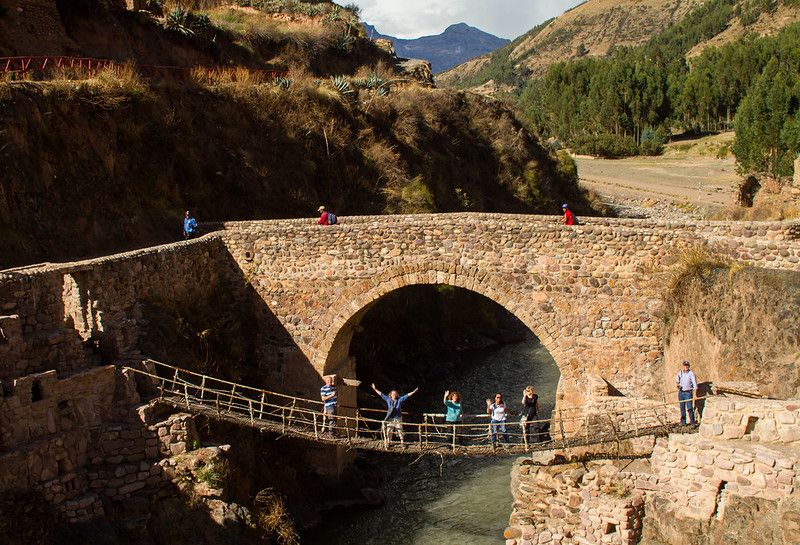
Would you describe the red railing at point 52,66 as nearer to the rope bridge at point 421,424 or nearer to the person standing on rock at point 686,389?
the rope bridge at point 421,424

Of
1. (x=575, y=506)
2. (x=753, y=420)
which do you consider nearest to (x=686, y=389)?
(x=753, y=420)

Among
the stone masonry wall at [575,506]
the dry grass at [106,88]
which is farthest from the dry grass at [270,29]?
the stone masonry wall at [575,506]

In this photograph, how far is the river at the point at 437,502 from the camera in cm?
1577

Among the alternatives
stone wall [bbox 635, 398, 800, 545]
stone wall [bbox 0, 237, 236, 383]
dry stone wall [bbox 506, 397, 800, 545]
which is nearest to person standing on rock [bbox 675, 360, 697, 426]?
dry stone wall [bbox 506, 397, 800, 545]

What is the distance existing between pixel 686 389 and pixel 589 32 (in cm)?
14579

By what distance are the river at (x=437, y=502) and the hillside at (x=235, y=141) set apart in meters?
7.71

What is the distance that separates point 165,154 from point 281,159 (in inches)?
165

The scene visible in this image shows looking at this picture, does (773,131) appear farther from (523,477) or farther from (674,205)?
(523,477)

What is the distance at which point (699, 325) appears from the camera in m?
13.6

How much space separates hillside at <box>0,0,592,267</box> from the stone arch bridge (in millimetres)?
2875

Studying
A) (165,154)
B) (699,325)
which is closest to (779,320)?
(699,325)

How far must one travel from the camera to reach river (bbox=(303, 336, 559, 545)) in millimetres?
15766

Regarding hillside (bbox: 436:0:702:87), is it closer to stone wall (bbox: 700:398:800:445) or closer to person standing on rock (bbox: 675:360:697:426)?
person standing on rock (bbox: 675:360:697:426)

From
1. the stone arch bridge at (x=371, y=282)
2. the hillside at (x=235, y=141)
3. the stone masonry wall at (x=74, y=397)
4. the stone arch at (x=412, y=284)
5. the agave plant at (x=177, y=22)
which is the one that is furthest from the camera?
the agave plant at (x=177, y=22)
